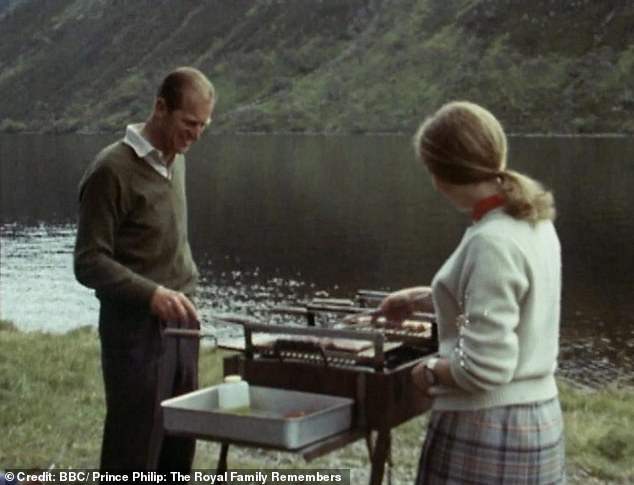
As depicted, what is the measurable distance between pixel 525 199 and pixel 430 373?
71 cm

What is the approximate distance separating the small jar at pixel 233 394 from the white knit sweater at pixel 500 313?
84 centimetres

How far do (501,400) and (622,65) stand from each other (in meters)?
140

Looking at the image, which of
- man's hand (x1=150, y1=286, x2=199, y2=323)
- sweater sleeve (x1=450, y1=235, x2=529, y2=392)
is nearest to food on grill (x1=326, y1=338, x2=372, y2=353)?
sweater sleeve (x1=450, y1=235, x2=529, y2=392)

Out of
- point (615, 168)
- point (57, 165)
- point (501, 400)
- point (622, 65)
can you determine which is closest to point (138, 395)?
point (501, 400)

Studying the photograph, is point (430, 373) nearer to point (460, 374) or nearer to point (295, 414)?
point (460, 374)

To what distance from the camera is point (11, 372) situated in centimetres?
1136

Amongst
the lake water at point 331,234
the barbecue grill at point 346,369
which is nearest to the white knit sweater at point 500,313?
the barbecue grill at point 346,369

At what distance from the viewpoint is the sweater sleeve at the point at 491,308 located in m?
3.94

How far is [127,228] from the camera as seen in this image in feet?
18.0

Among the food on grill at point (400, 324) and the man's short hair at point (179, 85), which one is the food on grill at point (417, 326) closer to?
the food on grill at point (400, 324)

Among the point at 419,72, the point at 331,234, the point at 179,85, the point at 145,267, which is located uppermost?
the point at 419,72

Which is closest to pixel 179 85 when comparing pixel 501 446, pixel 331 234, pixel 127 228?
pixel 127 228

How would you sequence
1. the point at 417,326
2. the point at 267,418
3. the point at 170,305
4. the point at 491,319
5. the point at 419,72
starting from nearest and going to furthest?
the point at 491,319
the point at 267,418
the point at 417,326
the point at 170,305
the point at 419,72

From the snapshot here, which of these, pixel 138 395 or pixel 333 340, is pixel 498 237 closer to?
pixel 333 340
